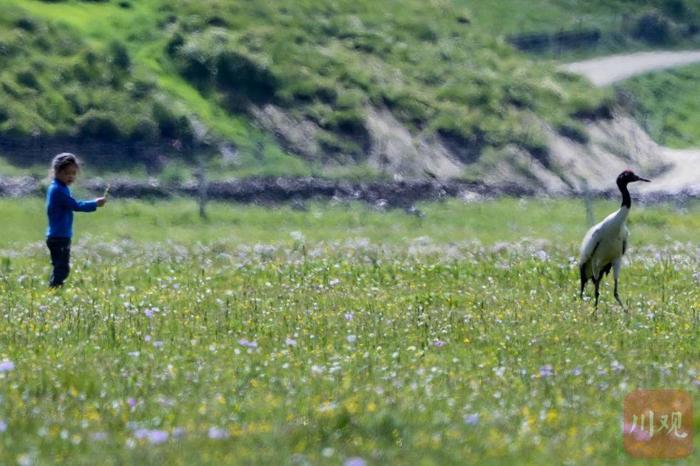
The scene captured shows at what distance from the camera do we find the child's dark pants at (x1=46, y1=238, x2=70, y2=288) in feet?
64.0

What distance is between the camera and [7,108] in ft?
153

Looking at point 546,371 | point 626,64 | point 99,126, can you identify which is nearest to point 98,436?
point 546,371

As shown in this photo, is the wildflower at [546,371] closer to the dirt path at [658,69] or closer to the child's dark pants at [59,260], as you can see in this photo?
the child's dark pants at [59,260]

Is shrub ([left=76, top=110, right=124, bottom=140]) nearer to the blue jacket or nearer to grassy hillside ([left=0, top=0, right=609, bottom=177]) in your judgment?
grassy hillside ([left=0, top=0, right=609, bottom=177])

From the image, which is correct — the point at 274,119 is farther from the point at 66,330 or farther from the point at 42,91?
the point at 66,330

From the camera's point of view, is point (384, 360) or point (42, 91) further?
point (42, 91)

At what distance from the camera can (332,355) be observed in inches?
521

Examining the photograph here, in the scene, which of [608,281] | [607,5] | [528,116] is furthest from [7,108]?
[607,5]

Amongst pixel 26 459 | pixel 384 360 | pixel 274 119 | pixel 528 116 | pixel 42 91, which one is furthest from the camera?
pixel 528 116

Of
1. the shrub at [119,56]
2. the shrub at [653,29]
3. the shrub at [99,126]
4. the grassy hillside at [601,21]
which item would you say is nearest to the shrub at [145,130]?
the shrub at [99,126]

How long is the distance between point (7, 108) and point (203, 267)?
25901 millimetres

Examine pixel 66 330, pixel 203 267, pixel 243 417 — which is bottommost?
pixel 203 267

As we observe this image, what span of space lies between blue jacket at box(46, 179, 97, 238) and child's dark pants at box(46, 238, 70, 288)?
8 centimetres

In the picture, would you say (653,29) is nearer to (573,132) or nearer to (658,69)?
(658,69)
